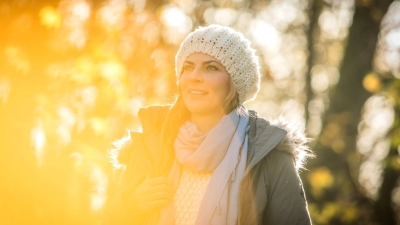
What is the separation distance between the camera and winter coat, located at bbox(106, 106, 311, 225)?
8.91 ft

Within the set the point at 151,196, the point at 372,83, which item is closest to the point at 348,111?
the point at 372,83

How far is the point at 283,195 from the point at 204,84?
808mm

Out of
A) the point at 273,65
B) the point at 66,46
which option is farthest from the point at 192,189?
the point at 273,65

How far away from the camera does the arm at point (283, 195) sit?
271 centimetres

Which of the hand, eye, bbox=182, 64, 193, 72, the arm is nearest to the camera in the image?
the arm

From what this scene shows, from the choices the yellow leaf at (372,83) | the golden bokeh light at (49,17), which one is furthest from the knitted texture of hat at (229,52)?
the yellow leaf at (372,83)

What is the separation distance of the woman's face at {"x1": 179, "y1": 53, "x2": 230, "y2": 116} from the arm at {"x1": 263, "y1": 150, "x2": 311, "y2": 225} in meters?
0.48

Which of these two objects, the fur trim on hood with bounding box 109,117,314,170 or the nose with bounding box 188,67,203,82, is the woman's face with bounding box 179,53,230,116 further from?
the fur trim on hood with bounding box 109,117,314,170

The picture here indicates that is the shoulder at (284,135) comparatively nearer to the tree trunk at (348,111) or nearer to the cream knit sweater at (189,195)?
the cream knit sweater at (189,195)

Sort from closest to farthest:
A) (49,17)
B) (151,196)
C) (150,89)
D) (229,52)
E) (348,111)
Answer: (151,196) → (229,52) → (49,17) → (348,111) → (150,89)

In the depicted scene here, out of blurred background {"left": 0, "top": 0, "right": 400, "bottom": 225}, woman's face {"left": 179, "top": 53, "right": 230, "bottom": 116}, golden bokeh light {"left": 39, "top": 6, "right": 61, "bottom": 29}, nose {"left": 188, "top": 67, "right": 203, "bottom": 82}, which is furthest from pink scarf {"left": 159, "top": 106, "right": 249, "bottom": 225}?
golden bokeh light {"left": 39, "top": 6, "right": 61, "bottom": 29}

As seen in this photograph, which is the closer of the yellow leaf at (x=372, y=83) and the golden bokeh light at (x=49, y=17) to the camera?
the golden bokeh light at (x=49, y=17)

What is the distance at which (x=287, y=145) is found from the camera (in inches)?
113

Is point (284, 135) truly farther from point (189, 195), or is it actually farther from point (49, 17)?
point (49, 17)
